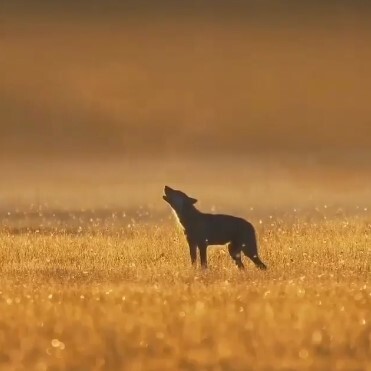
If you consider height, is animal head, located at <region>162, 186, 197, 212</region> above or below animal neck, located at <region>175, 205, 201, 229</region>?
above

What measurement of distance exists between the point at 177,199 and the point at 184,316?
8299mm

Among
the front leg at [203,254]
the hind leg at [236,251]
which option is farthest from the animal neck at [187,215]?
the hind leg at [236,251]

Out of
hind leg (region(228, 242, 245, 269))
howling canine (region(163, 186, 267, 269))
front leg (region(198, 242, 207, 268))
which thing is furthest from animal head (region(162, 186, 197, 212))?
hind leg (region(228, 242, 245, 269))

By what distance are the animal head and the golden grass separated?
121cm

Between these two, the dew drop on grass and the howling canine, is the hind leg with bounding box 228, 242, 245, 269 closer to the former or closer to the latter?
the howling canine

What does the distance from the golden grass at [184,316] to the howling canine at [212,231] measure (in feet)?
1.55

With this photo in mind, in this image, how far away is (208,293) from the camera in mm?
13633

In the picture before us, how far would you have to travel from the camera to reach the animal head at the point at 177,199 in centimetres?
1972

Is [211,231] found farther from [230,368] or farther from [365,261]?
[230,368]

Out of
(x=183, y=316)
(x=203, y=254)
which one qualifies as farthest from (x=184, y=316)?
(x=203, y=254)

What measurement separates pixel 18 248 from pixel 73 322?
1220 centimetres

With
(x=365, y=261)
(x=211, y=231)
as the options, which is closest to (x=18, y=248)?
(x=211, y=231)

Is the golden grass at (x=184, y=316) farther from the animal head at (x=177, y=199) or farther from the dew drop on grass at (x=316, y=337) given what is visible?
the animal head at (x=177, y=199)

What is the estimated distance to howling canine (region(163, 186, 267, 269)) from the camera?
19.4m
